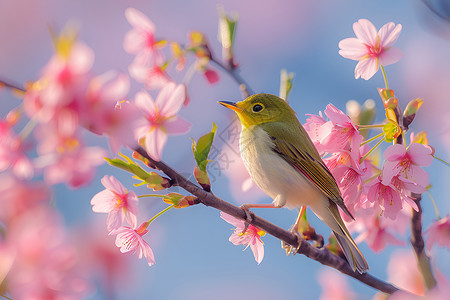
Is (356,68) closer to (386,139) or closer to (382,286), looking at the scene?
(386,139)

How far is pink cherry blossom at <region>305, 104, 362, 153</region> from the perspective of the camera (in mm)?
1633

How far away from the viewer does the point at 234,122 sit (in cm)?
256

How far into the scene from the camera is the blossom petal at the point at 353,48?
1849 mm

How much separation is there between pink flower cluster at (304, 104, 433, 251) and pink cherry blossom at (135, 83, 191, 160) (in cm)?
63

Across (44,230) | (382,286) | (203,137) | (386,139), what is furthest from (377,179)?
(44,230)

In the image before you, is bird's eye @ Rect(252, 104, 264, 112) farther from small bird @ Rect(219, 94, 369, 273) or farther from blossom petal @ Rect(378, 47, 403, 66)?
blossom petal @ Rect(378, 47, 403, 66)

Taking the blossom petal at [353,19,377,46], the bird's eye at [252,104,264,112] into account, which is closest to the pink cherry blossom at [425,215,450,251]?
the blossom petal at [353,19,377,46]

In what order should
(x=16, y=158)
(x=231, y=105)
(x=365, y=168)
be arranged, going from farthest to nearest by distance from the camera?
(x=231, y=105) < (x=365, y=168) < (x=16, y=158)

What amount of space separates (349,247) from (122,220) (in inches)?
35.7

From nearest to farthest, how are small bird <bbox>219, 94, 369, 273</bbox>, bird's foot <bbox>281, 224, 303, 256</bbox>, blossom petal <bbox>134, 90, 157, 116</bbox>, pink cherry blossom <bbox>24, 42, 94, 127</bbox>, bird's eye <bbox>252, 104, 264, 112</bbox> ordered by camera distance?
pink cherry blossom <bbox>24, 42, 94, 127</bbox> < blossom petal <bbox>134, 90, 157, 116</bbox> < bird's foot <bbox>281, 224, 303, 256</bbox> < small bird <bbox>219, 94, 369, 273</bbox> < bird's eye <bbox>252, 104, 264, 112</bbox>

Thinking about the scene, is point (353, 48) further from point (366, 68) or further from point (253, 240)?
point (253, 240)

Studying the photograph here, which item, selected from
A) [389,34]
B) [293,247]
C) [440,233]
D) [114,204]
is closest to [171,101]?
[114,204]

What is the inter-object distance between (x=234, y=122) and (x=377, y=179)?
1073 mm

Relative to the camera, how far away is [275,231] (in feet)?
5.16
